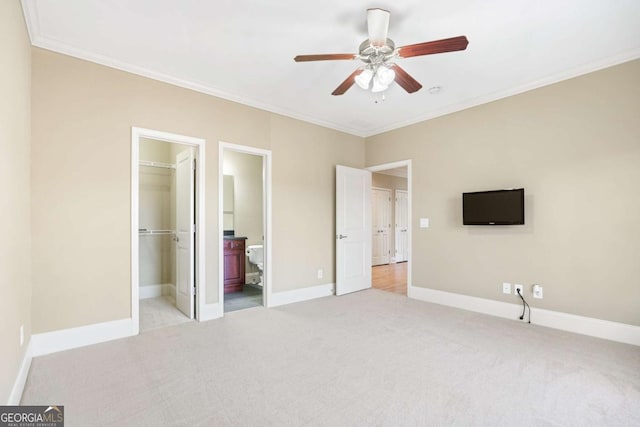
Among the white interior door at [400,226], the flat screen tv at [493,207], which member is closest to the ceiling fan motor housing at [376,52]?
the flat screen tv at [493,207]

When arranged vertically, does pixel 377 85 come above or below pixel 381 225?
above

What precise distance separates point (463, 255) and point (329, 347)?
2.34m

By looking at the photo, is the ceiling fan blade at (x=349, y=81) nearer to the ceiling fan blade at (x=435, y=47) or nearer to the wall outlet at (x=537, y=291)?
the ceiling fan blade at (x=435, y=47)

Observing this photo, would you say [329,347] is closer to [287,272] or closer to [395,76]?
[287,272]

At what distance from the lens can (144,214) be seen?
4832 millimetres

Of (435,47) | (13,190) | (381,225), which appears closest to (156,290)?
(13,190)

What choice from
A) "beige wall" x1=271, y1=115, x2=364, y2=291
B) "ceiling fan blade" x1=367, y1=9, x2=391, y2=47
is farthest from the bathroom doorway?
"ceiling fan blade" x1=367, y1=9, x2=391, y2=47

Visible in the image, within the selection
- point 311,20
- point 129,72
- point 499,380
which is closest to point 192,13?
point 311,20

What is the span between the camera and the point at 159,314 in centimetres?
383

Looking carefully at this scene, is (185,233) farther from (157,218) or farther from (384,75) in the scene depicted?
(384,75)

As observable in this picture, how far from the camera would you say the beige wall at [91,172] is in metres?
2.69

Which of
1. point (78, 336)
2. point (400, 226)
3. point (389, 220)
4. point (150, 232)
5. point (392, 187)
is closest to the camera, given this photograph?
point (78, 336)

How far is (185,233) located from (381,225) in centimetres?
583

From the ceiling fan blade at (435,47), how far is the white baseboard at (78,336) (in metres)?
3.56
